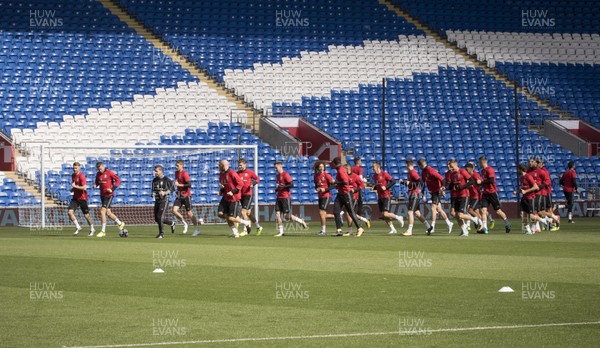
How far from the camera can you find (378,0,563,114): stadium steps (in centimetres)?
4731

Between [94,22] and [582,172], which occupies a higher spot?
[94,22]

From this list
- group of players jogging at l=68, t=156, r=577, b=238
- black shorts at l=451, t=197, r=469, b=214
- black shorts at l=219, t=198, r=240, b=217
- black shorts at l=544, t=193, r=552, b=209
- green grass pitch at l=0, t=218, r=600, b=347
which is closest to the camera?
green grass pitch at l=0, t=218, r=600, b=347

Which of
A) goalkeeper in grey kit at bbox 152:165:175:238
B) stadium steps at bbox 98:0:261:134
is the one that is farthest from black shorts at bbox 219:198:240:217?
stadium steps at bbox 98:0:261:134

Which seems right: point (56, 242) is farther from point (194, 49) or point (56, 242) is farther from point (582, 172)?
point (582, 172)

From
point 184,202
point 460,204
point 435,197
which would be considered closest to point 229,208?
point 184,202

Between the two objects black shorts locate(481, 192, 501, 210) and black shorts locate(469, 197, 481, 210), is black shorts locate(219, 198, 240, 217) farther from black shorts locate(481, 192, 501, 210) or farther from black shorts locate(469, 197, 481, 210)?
black shorts locate(481, 192, 501, 210)

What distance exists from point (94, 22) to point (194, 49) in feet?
14.0

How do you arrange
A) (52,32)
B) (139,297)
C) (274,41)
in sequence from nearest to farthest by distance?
(139,297)
(52,32)
(274,41)

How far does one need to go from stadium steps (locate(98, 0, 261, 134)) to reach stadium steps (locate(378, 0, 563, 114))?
35.0 feet

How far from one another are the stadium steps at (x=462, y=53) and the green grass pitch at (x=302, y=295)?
78.9 ft

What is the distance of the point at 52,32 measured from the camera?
43031 millimetres

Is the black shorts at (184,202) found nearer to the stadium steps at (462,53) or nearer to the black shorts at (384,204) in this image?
the black shorts at (384,204)

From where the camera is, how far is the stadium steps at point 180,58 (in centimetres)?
4242

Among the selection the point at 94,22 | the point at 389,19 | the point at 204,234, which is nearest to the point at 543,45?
the point at 389,19
